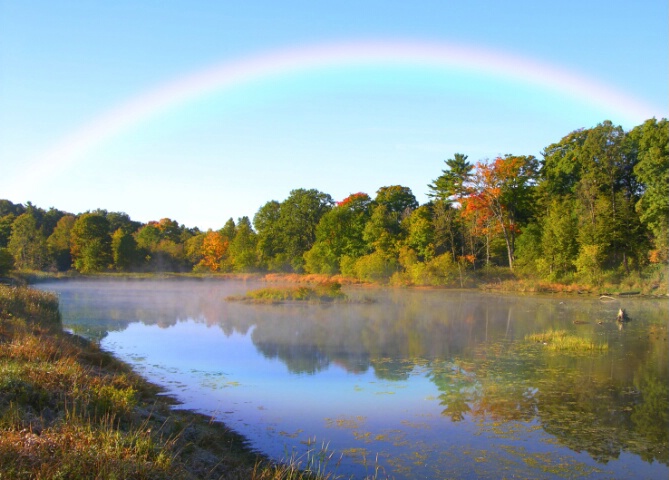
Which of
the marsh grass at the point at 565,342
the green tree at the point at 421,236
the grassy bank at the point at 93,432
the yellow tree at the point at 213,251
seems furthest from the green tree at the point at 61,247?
the marsh grass at the point at 565,342

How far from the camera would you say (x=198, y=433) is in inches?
327

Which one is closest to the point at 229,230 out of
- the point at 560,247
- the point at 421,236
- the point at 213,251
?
the point at 213,251

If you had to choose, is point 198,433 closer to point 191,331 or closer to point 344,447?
point 344,447

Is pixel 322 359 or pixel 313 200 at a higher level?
pixel 313 200

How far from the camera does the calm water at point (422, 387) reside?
8328mm

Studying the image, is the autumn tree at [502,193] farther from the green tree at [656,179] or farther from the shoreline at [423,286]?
the green tree at [656,179]

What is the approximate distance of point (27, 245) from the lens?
61.0 m

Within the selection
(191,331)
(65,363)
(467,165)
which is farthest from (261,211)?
(65,363)

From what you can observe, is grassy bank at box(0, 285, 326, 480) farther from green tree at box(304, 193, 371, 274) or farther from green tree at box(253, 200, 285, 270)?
green tree at box(253, 200, 285, 270)

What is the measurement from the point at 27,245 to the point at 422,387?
61.7 m

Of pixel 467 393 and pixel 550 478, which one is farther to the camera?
pixel 467 393

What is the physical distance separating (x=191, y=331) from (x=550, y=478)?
17.1m

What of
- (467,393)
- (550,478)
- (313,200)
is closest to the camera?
(550,478)

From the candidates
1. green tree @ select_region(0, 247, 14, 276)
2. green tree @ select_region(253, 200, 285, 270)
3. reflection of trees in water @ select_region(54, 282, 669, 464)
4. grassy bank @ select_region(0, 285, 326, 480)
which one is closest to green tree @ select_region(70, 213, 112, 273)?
green tree @ select_region(253, 200, 285, 270)
